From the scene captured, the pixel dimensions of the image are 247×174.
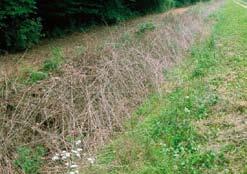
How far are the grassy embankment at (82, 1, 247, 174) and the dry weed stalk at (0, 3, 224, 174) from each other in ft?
1.20

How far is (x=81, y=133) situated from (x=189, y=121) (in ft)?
5.79

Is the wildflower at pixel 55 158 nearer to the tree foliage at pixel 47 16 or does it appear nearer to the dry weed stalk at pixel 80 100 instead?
the dry weed stalk at pixel 80 100

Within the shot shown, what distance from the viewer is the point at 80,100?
7.50m

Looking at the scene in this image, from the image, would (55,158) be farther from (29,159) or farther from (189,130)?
(189,130)

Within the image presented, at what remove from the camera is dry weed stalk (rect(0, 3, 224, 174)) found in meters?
6.36

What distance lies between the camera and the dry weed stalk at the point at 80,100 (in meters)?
6.36

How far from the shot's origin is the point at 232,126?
694cm

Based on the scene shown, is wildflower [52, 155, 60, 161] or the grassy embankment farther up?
wildflower [52, 155, 60, 161]

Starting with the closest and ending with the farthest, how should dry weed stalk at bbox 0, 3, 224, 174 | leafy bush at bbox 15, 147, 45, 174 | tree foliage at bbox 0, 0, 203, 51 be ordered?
leafy bush at bbox 15, 147, 45, 174
dry weed stalk at bbox 0, 3, 224, 174
tree foliage at bbox 0, 0, 203, 51

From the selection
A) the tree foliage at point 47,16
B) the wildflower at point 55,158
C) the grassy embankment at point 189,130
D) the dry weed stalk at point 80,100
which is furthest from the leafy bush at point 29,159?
the tree foliage at point 47,16

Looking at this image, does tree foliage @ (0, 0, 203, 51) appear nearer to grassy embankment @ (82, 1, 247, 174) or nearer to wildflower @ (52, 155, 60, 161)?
grassy embankment @ (82, 1, 247, 174)

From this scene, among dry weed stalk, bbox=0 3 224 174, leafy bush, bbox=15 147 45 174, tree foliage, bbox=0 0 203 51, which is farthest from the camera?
tree foliage, bbox=0 0 203 51

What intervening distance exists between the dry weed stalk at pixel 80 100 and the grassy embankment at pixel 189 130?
36 cm

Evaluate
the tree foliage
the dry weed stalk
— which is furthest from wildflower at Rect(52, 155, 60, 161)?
the tree foliage
